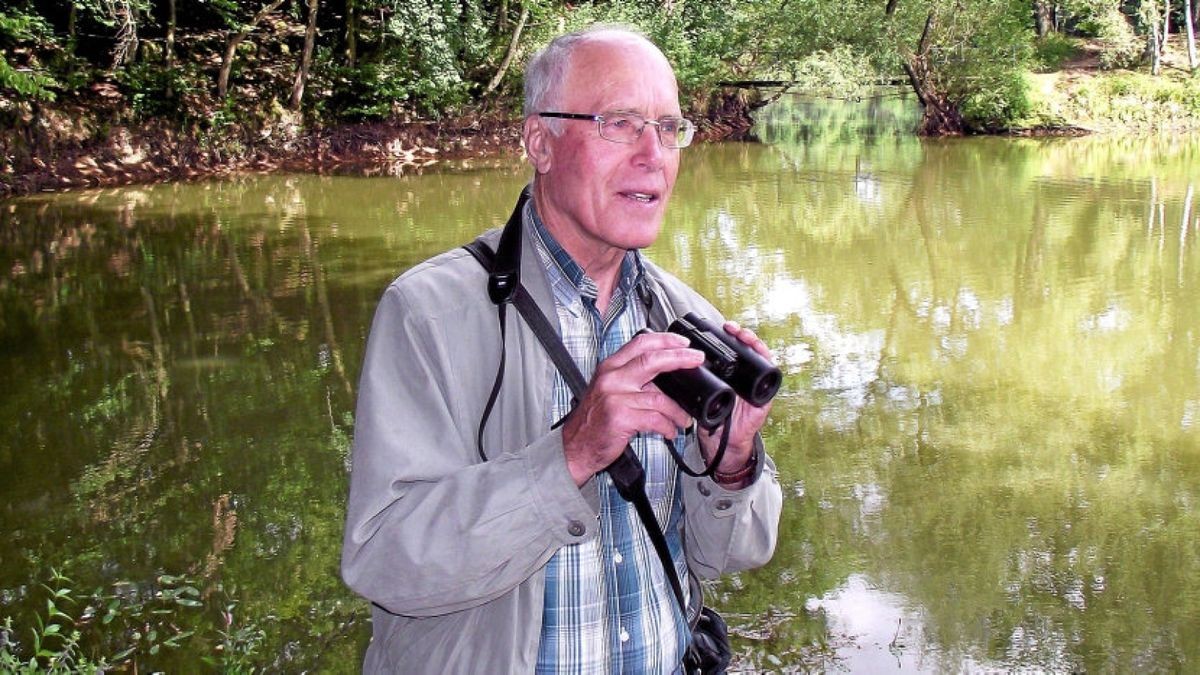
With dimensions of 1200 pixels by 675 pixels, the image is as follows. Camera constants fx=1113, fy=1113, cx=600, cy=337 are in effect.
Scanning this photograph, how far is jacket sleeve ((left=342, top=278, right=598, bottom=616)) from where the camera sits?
1.49 meters

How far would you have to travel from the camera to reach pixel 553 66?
185 centimetres

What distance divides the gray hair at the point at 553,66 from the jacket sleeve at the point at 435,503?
0.49 m

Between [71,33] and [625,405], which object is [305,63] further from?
[625,405]

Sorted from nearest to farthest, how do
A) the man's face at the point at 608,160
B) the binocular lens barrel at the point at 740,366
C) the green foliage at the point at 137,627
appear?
the binocular lens barrel at the point at 740,366
the man's face at the point at 608,160
the green foliage at the point at 137,627

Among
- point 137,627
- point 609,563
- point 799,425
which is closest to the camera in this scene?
point 609,563

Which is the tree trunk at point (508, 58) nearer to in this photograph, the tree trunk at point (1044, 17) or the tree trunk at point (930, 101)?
the tree trunk at point (930, 101)

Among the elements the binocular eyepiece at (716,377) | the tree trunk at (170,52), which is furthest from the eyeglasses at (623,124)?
the tree trunk at (170,52)

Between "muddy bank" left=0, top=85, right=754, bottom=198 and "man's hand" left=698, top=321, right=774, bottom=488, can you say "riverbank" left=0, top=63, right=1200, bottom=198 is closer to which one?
"muddy bank" left=0, top=85, right=754, bottom=198

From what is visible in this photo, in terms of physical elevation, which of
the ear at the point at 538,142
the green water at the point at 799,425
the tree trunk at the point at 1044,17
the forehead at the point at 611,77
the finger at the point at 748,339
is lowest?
the green water at the point at 799,425

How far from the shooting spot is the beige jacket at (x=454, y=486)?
1493 mm

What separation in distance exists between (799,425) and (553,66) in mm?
4756

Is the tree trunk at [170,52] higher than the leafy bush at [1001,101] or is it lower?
higher

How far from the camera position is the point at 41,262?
36.5 feet

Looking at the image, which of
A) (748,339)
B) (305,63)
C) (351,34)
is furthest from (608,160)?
(351,34)
